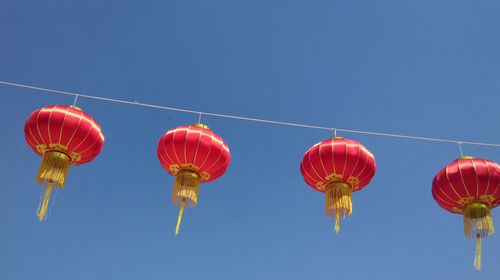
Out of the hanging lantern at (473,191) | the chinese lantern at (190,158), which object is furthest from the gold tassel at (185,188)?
the hanging lantern at (473,191)

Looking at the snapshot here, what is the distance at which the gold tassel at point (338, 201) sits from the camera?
6.52m

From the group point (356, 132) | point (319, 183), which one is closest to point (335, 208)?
point (319, 183)

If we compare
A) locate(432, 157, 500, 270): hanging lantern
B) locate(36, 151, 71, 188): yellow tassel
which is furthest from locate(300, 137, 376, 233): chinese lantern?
locate(36, 151, 71, 188): yellow tassel

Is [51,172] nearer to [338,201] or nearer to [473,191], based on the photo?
[338,201]

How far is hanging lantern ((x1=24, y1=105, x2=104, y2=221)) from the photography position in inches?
242

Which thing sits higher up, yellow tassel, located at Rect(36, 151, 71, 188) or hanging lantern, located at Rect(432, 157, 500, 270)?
hanging lantern, located at Rect(432, 157, 500, 270)

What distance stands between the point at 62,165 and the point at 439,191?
4.31 metres

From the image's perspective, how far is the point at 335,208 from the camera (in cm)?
655

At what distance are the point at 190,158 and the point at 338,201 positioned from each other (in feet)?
5.70

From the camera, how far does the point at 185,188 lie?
6441 millimetres

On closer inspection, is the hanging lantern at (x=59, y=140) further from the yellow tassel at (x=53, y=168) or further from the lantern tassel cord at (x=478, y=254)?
the lantern tassel cord at (x=478, y=254)

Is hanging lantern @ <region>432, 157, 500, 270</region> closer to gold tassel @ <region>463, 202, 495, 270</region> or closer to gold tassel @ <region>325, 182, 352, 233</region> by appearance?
gold tassel @ <region>463, 202, 495, 270</region>

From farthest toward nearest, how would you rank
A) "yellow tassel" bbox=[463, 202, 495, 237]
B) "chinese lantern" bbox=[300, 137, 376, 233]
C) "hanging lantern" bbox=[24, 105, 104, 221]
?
1. "yellow tassel" bbox=[463, 202, 495, 237]
2. "chinese lantern" bbox=[300, 137, 376, 233]
3. "hanging lantern" bbox=[24, 105, 104, 221]

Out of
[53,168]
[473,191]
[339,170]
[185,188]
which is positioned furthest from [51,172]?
[473,191]
